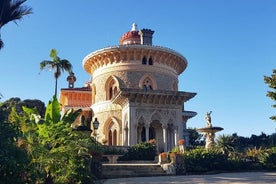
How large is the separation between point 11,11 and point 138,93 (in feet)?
39.0

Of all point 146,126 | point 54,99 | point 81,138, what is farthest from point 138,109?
point 81,138

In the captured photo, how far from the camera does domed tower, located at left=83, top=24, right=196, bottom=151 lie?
24.9 meters

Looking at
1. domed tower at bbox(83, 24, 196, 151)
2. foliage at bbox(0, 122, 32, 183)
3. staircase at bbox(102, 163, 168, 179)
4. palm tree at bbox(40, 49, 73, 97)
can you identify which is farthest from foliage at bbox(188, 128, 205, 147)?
foliage at bbox(0, 122, 32, 183)

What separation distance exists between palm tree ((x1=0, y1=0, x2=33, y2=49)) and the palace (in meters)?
10.5

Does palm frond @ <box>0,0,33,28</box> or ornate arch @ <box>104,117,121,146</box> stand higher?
palm frond @ <box>0,0,33,28</box>

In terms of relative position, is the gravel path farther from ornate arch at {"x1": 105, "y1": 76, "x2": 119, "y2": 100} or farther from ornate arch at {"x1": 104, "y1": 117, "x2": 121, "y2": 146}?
ornate arch at {"x1": 105, "y1": 76, "x2": 119, "y2": 100}

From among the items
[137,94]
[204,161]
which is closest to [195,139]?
[137,94]

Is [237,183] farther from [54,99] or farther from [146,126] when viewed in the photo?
[146,126]

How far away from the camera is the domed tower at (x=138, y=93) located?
81.7 ft

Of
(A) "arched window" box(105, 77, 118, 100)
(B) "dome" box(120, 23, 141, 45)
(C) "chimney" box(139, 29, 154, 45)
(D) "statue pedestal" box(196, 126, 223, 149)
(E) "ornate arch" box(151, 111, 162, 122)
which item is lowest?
(D) "statue pedestal" box(196, 126, 223, 149)

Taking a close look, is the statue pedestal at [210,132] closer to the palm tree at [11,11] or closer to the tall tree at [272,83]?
the tall tree at [272,83]

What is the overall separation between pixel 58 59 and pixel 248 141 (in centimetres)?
3704

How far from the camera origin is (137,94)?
2447 cm

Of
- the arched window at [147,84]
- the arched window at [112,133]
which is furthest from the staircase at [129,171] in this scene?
the arched window at [147,84]
